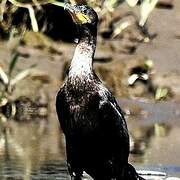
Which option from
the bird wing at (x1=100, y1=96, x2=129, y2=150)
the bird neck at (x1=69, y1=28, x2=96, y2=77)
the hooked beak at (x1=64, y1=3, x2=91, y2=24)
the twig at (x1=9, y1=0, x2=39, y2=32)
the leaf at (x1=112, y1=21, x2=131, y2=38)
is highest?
the hooked beak at (x1=64, y1=3, x2=91, y2=24)

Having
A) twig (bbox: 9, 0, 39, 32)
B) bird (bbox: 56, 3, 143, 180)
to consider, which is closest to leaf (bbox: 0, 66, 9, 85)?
twig (bbox: 9, 0, 39, 32)

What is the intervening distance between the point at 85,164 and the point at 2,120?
4.49 metres

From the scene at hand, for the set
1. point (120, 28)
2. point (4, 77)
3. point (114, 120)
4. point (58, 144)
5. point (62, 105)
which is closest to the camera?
point (62, 105)

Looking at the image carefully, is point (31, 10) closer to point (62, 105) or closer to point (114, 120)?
point (114, 120)

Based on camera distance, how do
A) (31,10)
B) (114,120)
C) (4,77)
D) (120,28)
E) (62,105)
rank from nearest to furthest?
(62,105)
(114,120)
(4,77)
(31,10)
(120,28)

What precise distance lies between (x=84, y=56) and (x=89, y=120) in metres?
0.53

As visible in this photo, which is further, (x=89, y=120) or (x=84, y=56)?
(x=84, y=56)

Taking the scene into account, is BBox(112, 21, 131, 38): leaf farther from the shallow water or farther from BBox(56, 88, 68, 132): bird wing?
BBox(56, 88, 68, 132): bird wing

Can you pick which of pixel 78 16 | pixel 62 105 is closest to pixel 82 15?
pixel 78 16

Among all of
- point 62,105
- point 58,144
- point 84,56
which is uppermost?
point 84,56

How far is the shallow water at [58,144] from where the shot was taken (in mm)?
9766

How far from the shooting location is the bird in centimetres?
873

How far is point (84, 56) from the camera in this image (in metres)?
8.96

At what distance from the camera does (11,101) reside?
14.0 m
